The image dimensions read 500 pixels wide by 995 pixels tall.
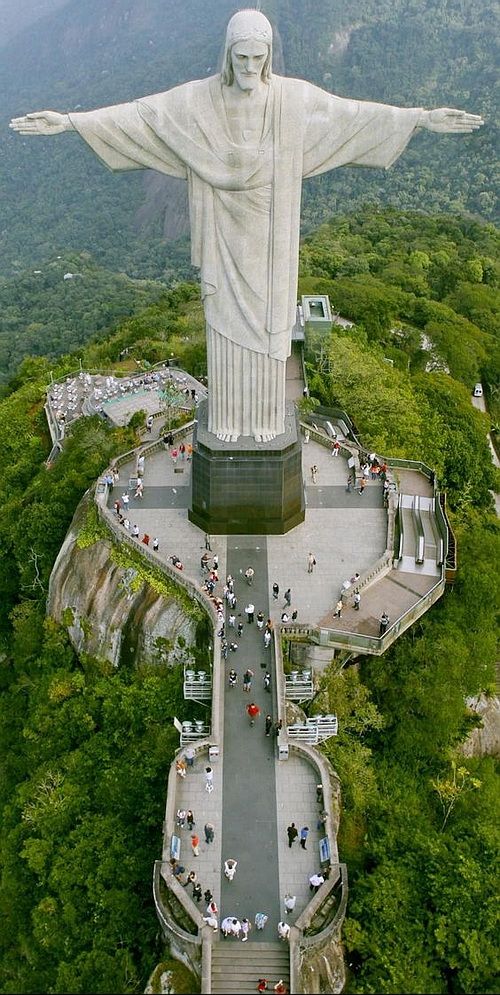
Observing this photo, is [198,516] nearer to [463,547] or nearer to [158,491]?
[158,491]

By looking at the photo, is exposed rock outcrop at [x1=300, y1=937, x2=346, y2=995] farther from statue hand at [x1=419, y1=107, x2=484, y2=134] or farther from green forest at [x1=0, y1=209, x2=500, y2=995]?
statue hand at [x1=419, y1=107, x2=484, y2=134]

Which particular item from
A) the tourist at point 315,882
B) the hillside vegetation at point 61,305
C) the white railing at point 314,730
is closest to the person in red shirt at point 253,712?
the white railing at point 314,730

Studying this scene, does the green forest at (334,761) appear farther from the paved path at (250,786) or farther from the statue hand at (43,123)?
the statue hand at (43,123)

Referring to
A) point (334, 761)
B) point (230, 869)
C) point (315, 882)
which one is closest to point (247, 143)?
point (334, 761)

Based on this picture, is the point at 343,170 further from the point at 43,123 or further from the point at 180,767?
the point at 180,767

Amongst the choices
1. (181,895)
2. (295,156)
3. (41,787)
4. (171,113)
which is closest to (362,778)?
(181,895)

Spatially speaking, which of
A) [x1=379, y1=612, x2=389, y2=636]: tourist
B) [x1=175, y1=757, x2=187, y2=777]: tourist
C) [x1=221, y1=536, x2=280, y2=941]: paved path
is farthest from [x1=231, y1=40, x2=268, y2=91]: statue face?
[x1=175, y1=757, x2=187, y2=777]: tourist

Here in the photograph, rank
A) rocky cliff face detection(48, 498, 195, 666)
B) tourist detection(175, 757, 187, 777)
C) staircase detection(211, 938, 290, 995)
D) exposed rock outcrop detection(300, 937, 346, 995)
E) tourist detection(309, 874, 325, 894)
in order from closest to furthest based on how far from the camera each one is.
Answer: staircase detection(211, 938, 290, 995), exposed rock outcrop detection(300, 937, 346, 995), tourist detection(309, 874, 325, 894), tourist detection(175, 757, 187, 777), rocky cliff face detection(48, 498, 195, 666)
